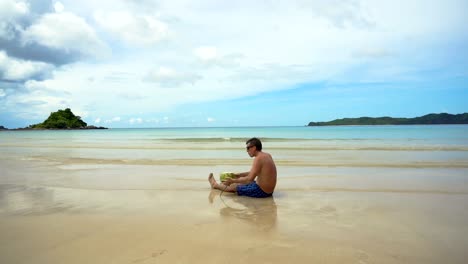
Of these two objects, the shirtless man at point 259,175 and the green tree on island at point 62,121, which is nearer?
the shirtless man at point 259,175

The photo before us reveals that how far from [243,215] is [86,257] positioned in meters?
2.82

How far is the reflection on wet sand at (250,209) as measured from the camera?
17.5 feet

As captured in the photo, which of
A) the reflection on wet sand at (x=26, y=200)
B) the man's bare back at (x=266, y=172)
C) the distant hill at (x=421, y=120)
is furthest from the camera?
the distant hill at (x=421, y=120)

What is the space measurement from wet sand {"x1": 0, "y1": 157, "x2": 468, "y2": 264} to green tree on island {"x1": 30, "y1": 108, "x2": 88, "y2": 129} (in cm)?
13305

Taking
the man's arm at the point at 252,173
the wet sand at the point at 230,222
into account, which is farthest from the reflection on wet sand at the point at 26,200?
the man's arm at the point at 252,173

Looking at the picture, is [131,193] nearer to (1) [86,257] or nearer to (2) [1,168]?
(1) [86,257]

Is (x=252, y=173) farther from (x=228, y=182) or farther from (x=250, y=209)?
(x=250, y=209)

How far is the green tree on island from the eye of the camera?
12500cm

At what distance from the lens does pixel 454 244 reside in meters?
4.24

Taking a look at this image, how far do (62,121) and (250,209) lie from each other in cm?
13960

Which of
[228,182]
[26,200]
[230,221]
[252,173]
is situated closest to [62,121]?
[26,200]

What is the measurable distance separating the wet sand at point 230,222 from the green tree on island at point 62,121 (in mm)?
133048

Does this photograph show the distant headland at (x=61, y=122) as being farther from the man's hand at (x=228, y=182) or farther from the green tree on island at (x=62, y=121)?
the man's hand at (x=228, y=182)

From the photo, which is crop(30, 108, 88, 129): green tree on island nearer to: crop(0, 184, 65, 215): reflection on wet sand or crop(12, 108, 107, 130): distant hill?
crop(12, 108, 107, 130): distant hill
